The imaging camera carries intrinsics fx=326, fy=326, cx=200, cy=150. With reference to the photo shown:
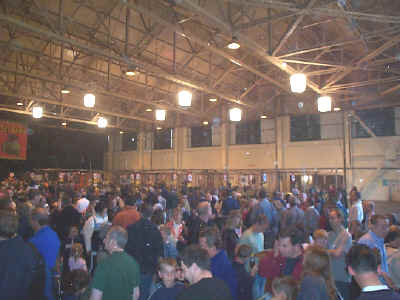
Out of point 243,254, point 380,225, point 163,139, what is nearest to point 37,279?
point 243,254

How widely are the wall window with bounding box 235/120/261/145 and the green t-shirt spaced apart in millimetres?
17615

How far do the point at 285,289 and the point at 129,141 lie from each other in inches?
979

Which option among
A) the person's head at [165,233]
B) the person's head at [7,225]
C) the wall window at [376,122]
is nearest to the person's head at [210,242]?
the person's head at [7,225]

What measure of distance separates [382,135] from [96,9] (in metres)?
13.9

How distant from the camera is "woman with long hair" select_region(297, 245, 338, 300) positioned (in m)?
2.45

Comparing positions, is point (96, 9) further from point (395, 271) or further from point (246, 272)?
point (395, 271)

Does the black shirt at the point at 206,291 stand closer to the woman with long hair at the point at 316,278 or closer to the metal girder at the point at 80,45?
the woman with long hair at the point at 316,278

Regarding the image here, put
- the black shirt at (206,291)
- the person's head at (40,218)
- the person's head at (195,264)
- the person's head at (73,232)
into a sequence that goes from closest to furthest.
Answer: the black shirt at (206,291) < the person's head at (195,264) < the person's head at (40,218) < the person's head at (73,232)

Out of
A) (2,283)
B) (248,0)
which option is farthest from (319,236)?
(248,0)

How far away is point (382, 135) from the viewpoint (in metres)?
15.9

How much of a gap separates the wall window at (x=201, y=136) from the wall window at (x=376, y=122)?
9.02 m

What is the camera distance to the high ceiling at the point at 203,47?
7.42 metres

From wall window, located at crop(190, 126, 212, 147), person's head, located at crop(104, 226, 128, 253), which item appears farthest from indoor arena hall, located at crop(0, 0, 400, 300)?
wall window, located at crop(190, 126, 212, 147)

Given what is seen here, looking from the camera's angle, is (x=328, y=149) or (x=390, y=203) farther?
(x=328, y=149)
